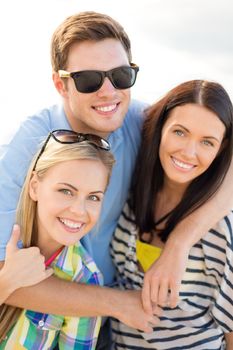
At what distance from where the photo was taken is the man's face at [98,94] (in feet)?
11.3

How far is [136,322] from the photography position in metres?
3.29

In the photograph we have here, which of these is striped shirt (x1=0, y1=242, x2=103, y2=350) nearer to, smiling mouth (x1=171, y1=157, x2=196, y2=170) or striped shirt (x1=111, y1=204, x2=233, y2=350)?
striped shirt (x1=111, y1=204, x2=233, y2=350)

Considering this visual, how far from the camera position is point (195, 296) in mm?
3504

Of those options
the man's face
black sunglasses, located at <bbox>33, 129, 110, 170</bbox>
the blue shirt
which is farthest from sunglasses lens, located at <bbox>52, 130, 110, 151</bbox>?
the man's face

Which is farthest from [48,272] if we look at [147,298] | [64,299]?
[147,298]

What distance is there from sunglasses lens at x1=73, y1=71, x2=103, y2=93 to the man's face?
1.2 inches

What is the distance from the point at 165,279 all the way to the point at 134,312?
28cm

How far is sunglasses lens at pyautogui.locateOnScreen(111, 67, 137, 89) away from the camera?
3463 mm

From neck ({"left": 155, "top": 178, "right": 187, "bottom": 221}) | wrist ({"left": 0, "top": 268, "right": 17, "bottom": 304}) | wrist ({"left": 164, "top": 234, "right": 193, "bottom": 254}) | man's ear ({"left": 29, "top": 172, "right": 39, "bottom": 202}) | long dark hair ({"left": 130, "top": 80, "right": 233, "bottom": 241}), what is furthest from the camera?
neck ({"left": 155, "top": 178, "right": 187, "bottom": 221})

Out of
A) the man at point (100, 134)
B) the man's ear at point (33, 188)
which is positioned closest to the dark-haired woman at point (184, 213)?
the man at point (100, 134)

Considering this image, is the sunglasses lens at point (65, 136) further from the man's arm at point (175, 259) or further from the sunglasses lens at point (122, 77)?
the man's arm at point (175, 259)

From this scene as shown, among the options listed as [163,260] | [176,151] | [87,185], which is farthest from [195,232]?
[87,185]

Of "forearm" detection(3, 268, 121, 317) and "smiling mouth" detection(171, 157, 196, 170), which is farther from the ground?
"smiling mouth" detection(171, 157, 196, 170)

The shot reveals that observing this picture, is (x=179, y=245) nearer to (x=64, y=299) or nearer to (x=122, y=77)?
(x=64, y=299)
